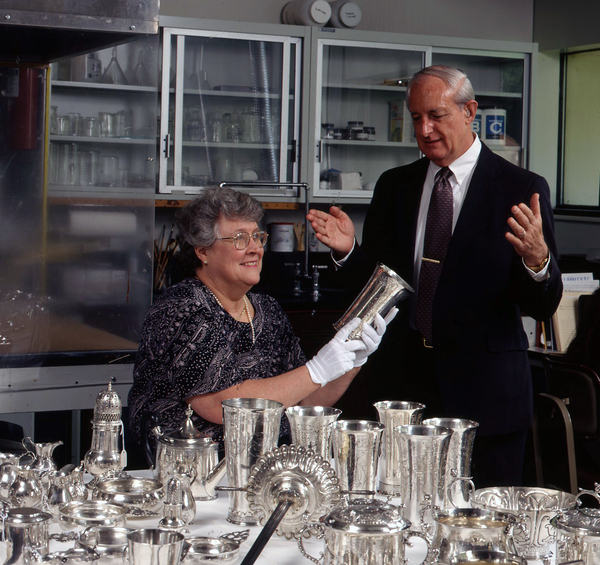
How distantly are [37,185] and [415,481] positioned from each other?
2.06 m

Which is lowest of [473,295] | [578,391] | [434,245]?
[578,391]

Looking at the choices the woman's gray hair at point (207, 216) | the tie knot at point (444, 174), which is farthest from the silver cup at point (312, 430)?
the tie knot at point (444, 174)

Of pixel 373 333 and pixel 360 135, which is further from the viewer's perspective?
pixel 360 135

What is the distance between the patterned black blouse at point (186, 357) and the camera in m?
1.83

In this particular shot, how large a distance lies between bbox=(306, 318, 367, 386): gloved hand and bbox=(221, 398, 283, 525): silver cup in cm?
47

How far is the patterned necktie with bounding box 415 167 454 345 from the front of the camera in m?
2.20

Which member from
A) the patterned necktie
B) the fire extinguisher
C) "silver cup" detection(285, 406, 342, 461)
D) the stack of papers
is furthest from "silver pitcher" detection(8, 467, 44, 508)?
the stack of papers

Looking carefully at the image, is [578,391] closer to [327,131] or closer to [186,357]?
[186,357]

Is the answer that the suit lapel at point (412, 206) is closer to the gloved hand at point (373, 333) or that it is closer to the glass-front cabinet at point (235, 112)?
the gloved hand at point (373, 333)

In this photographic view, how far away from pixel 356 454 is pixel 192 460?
30 centimetres

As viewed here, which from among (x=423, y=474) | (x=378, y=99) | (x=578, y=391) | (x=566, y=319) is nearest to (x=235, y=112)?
(x=378, y=99)

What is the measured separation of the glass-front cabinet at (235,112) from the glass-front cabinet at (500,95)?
91 centimetres

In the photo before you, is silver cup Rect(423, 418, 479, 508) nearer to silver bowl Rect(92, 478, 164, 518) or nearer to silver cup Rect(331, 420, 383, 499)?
silver cup Rect(331, 420, 383, 499)

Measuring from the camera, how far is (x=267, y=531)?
1.09 m
